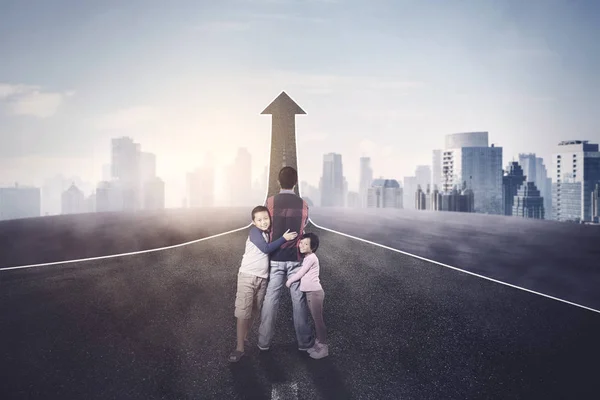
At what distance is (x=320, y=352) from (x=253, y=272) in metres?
1.83

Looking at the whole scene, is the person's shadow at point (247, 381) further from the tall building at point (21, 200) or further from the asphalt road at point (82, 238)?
the tall building at point (21, 200)

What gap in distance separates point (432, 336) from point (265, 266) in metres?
3.86

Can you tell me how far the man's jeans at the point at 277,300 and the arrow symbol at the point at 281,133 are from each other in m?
14.4

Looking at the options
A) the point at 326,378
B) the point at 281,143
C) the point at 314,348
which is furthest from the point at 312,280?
the point at 281,143

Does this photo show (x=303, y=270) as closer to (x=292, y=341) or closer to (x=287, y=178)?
(x=287, y=178)

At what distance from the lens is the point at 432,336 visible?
26.2 feet

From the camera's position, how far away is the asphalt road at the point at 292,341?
19.8 ft

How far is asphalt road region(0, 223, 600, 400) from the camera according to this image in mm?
6039

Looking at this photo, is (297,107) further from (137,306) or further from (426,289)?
(137,306)

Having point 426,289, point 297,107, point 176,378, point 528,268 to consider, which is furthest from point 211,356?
point 297,107

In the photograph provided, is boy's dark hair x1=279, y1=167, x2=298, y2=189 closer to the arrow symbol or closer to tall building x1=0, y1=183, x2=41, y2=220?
the arrow symbol

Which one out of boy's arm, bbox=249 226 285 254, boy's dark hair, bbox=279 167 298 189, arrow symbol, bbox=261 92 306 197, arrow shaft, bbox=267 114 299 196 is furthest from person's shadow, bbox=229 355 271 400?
arrow shaft, bbox=267 114 299 196

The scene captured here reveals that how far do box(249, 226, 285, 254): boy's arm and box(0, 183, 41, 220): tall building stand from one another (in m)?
199

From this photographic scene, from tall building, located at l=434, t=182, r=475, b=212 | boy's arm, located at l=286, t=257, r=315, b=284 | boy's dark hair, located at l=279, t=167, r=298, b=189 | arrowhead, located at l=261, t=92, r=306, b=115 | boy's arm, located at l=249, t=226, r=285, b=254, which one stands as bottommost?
tall building, located at l=434, t=182, r=475, b=212
